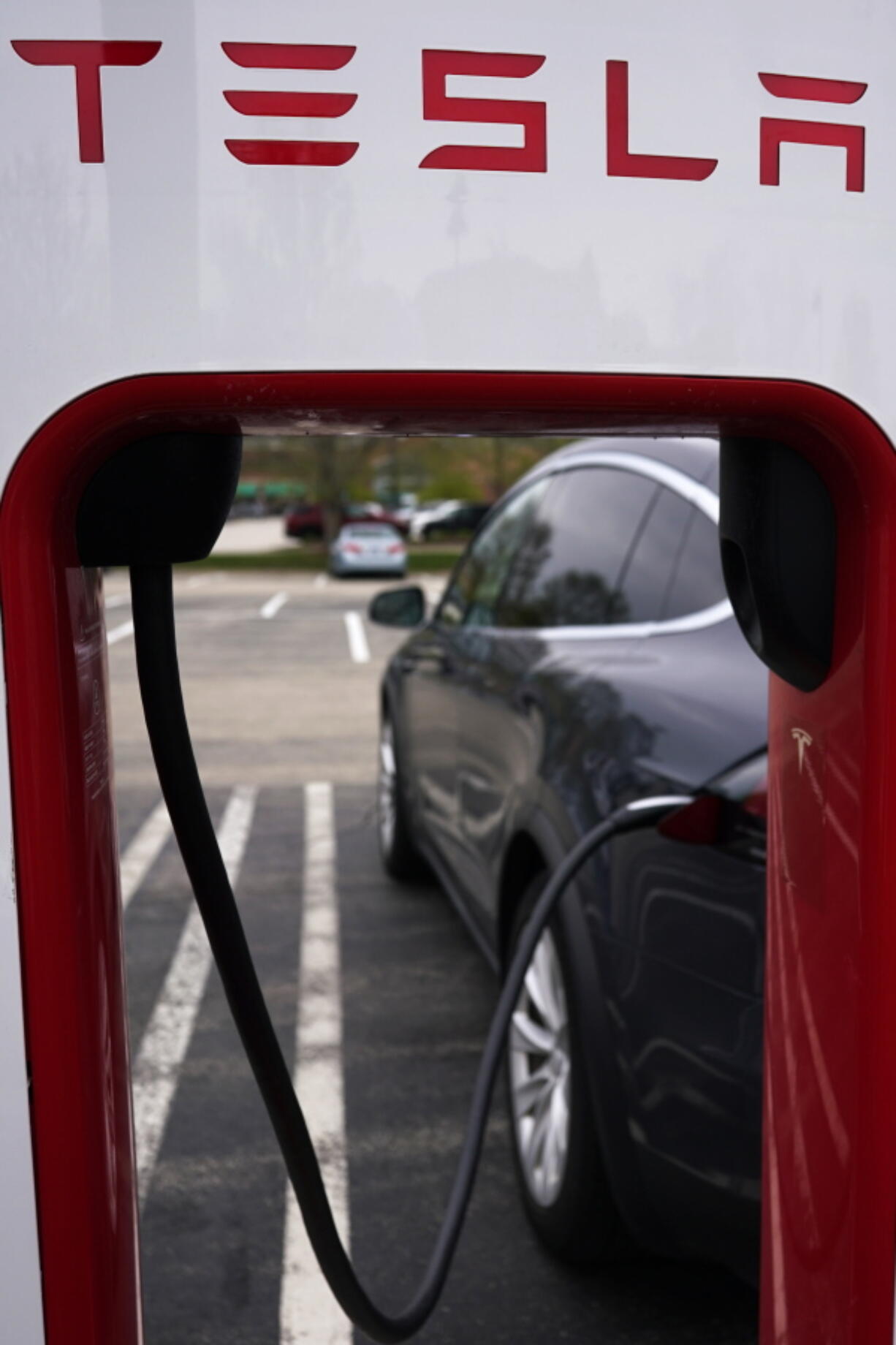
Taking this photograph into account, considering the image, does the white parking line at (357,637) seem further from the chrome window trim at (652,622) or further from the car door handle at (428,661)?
the chrome window trim at (652,622)

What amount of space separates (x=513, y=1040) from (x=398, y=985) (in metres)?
1.39

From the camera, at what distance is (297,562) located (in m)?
33.7

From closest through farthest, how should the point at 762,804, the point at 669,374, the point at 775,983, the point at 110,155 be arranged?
the point at 110,155, the point at 669,374, the point at 775,983, the point at 762,804

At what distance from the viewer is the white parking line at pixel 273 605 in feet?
66.2

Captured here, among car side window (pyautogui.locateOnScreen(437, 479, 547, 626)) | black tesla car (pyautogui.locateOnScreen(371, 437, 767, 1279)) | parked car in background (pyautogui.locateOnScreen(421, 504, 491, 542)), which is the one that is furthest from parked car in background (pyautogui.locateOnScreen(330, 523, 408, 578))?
black tesla car (pyautogui.locateOnScreen(371, 437, 767, 1279))

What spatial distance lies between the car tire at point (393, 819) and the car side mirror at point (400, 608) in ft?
1.64

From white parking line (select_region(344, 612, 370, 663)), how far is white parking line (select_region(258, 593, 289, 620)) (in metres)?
1.09

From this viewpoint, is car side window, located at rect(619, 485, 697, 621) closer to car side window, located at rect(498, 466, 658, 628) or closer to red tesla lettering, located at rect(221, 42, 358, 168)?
car side window, located at rect(498, 466, 658, 628)

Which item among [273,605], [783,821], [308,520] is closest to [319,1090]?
[783,821]

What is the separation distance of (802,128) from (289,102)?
0.39 metres

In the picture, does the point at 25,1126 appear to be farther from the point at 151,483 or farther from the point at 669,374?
the point at 669,374

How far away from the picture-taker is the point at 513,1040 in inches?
127

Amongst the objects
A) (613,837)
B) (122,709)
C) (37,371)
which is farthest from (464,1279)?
(122,709)

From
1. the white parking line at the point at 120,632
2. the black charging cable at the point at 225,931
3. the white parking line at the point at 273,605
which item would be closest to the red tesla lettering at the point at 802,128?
the black charging cable at the point at 225,931
